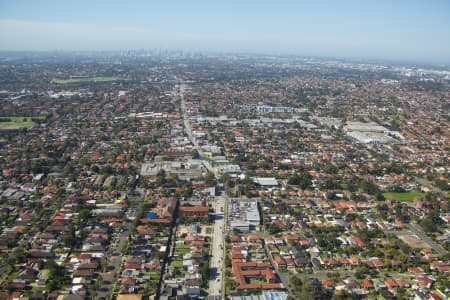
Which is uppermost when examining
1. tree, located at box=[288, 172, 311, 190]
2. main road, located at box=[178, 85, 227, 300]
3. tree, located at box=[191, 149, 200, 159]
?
tree, located at box=[191, 149, 200, 159]

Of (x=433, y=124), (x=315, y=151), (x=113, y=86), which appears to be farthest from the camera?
(x=113, y=86)

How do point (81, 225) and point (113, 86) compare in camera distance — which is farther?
point (113, 86)

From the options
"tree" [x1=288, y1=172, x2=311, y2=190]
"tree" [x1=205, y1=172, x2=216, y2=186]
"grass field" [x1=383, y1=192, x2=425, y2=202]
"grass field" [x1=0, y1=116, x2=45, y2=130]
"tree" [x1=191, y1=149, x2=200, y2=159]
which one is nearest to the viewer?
"grass field" [x1=383, y1=192, x2=425, y2=202]

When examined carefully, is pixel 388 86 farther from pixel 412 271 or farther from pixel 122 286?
pixel 122 286

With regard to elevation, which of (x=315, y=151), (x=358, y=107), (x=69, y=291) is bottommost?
(x=69, y=291)

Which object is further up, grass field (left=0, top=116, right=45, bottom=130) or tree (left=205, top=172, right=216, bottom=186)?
grass field (left=0, top=116, right=45, bottom=130)

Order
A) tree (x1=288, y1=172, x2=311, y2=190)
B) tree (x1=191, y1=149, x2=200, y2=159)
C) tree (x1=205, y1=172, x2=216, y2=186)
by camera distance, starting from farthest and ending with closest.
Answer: tree (x1=191, y1=149, x2=200, y2=159) → tree (x1=288, y1=172, x2=311, y2=190) → tree (x1=205, y1=172, x2=216, y2=186)

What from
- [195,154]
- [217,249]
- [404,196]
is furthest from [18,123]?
[404,196]

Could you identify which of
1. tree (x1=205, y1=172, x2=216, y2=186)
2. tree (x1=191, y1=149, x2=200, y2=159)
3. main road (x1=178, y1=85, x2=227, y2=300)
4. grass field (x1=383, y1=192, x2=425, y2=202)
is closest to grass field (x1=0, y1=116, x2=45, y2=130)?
tree (x1=191, y1=149, x2=200, y2=159)

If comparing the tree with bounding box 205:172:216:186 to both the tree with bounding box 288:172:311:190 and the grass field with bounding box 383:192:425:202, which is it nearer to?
the tree with bounding box 288:172:311:190

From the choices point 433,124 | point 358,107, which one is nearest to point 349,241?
point 433,124

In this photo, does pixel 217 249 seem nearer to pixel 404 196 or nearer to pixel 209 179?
pixel 209 179
